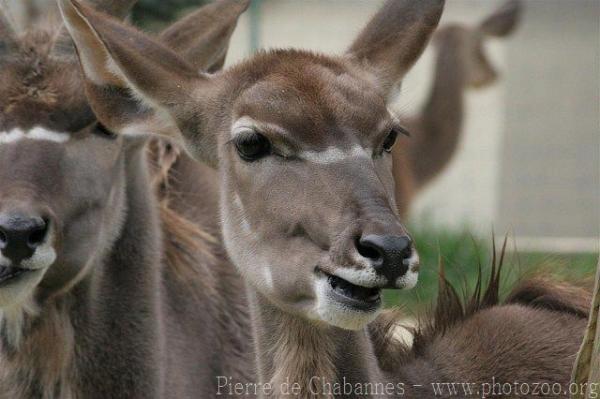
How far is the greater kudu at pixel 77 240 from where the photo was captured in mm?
4625

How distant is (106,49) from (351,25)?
931 centimetres

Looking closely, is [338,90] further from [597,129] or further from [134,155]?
[597,129]

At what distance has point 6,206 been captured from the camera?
4.49 meters

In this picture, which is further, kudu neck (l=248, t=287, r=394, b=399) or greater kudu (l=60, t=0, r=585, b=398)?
kudu neck (l=248, t=287, r=394, b=399)

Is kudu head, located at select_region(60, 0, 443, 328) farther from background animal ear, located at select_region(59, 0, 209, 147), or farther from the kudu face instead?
the kudu face

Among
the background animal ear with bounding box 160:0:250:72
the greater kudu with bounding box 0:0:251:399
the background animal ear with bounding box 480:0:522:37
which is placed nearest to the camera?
the greater kudu with bounding box 0:0:251:399

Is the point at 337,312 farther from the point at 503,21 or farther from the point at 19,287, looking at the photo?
the point at 503,21

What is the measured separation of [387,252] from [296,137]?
0.60 meters

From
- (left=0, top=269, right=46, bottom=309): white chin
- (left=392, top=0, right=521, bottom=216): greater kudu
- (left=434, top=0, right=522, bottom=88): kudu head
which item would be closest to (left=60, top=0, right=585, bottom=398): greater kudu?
(left=0, top=269, right=46, bottom=309): white chin

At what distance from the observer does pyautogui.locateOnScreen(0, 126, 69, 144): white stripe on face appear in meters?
4.77

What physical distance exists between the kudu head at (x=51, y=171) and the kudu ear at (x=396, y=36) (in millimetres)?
884

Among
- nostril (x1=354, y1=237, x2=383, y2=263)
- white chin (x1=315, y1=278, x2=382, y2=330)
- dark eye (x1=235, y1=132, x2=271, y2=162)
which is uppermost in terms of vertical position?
nostril (x1=354, y1=237, x2=383, y2=263)

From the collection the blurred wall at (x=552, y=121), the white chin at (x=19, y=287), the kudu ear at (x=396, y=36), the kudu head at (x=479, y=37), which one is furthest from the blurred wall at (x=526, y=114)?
the white chin at (x=19, y=287)

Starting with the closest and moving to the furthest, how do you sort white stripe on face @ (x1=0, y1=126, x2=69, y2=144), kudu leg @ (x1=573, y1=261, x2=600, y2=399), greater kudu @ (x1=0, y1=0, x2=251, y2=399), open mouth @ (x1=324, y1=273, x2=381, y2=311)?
open mouth @ (x1=324, y1=273, x2=381, y2=311) < kudu leg @ (x1=573, y1=261, x2=600, y2=399) < greater kudu @ (x1=0, y1=0, x2=251, y2=399) < white stripe on face @ (x1=0, y1=126, x2=69, y2=144)
